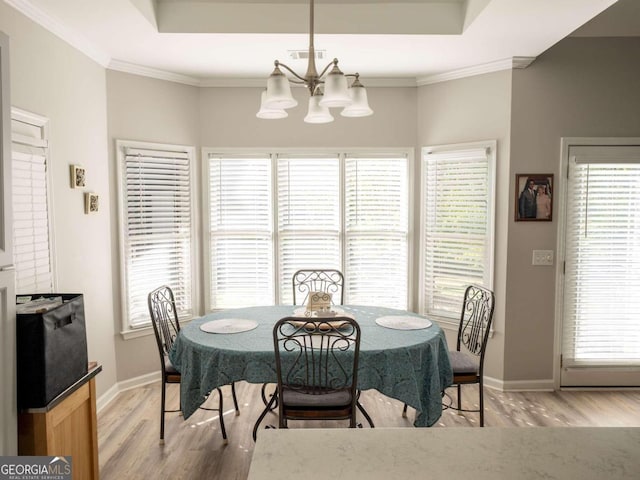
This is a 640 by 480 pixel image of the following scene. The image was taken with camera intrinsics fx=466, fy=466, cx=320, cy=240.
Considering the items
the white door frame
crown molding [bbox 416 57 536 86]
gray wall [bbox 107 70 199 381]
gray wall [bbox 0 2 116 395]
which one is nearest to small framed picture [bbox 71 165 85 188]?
gray wall [bbox 0 2 116 395]

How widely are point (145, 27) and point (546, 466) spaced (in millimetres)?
3264

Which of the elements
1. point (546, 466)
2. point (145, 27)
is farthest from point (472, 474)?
point (145, 27)

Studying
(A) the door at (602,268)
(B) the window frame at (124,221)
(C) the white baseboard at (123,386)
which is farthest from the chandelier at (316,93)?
(C) the white baseboard at (123,386)

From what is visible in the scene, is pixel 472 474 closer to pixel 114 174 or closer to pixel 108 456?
pixel 108 456

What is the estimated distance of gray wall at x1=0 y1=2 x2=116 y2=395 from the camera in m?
2.73

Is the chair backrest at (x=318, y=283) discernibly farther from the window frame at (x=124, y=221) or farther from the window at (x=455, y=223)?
the window frame at (x=124, y=221)

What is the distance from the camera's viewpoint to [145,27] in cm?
309

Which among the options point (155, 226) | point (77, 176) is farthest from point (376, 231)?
point (77, 176)

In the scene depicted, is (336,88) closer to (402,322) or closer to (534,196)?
(402,322)

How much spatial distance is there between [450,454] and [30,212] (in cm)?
271

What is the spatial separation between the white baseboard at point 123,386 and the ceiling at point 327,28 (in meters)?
2.61

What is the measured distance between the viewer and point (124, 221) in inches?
153

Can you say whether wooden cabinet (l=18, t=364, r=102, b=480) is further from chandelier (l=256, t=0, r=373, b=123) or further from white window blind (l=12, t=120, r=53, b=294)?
chandelier (l=256, t=0, r=373, b=123)

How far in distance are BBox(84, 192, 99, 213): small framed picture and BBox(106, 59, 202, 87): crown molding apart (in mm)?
1081
